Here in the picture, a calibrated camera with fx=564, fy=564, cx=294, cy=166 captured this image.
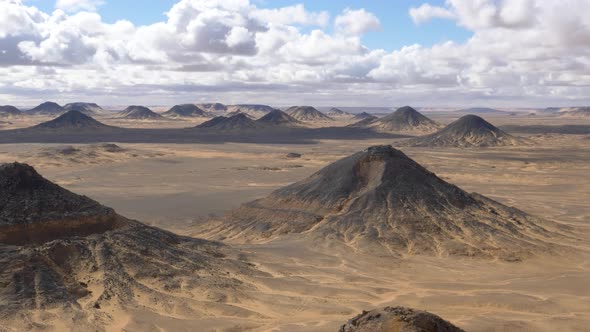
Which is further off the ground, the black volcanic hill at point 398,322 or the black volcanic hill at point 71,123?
the black volcanic hill at point 71,123

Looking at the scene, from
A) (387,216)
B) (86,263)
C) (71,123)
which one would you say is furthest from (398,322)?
(71,123)

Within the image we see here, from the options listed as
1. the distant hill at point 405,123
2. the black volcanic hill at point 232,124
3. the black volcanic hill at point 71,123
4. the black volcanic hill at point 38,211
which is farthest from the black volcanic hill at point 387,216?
the distant hill at point 405,123

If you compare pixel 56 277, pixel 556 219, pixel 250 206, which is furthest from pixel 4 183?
pixel 556 219

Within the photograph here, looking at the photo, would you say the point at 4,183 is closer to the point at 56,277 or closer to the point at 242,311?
the point at 56,277

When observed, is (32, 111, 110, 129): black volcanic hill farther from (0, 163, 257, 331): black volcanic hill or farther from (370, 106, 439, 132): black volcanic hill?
(0, 163, 257, 331): black volcanic hill

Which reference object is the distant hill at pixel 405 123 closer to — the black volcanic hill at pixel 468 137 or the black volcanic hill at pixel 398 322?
the black volcanic hill at pixel 468 137

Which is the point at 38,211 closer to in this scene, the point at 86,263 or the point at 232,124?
the point at 86,263

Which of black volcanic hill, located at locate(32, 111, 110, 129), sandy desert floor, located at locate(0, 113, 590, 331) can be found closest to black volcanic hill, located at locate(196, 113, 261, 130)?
black volcanic hill, located at locate(32, 111, 110, 129)
